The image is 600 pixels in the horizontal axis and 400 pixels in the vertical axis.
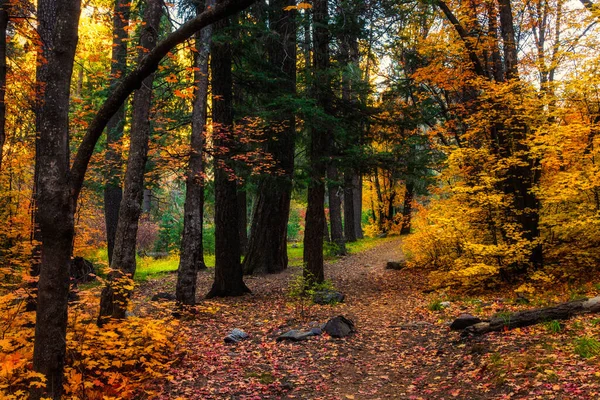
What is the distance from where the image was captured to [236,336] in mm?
7422

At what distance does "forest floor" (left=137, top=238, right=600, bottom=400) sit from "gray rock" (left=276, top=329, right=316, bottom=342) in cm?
13

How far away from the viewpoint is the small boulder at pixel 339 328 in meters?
7.31

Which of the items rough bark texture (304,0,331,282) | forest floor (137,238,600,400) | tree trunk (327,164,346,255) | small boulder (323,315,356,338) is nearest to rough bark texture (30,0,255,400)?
forest floor (137,238,600,400)

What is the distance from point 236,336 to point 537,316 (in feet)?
16.0

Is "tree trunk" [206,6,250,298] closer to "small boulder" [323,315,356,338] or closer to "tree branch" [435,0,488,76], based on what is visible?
"small boulder" [323,315,356,338]

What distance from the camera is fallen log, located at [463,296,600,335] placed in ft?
19.1

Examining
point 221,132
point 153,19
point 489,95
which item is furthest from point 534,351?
point 221,132

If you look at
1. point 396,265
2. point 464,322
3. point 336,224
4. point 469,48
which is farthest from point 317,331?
point 336,224

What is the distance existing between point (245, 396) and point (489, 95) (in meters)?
7.48

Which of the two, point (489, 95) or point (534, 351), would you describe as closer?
point (534, 351)

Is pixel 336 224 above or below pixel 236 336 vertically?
above

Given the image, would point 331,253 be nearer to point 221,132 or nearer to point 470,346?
point 221,132

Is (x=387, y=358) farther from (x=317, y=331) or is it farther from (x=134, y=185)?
(x=134, y=185)

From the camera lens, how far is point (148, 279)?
49.1 feet
